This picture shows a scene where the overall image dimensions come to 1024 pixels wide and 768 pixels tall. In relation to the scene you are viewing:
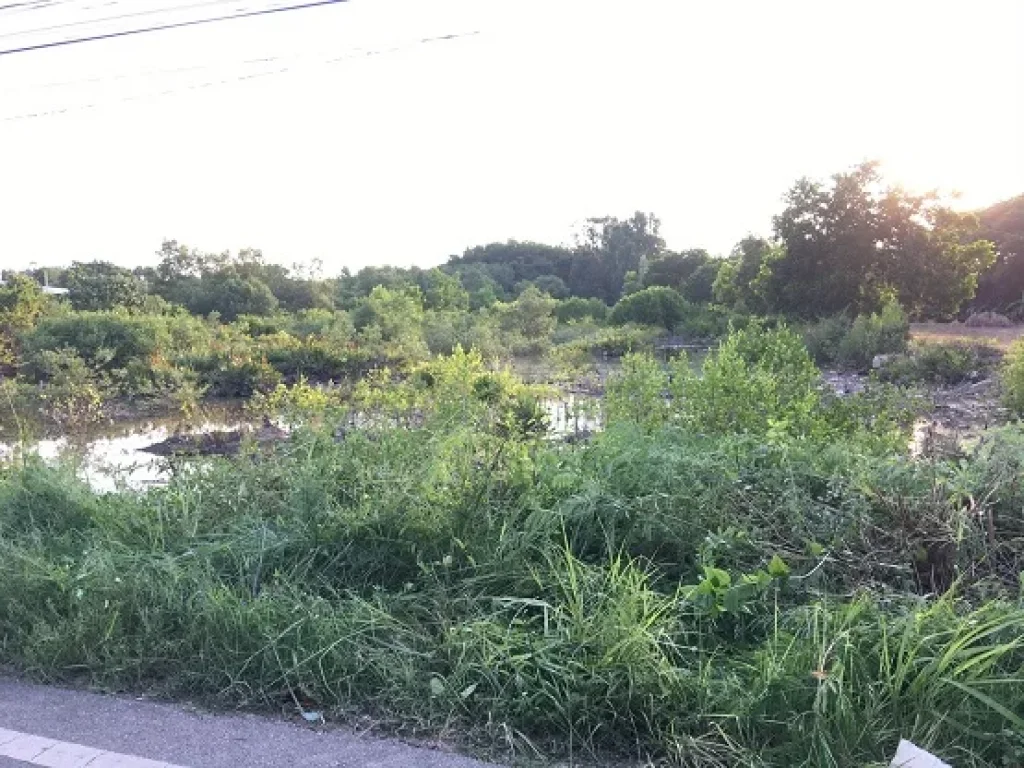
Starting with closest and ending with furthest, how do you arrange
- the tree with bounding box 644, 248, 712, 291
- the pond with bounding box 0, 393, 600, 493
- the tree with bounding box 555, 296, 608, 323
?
the pond with bounding box 0, 393, 600, 493
the tree with bounding box 555, 296, 608, 323
the tree with bounding box 644, 248, 712, 291

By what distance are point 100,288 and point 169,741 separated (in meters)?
35.9

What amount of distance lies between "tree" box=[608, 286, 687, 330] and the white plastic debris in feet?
127

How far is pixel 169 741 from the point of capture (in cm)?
304

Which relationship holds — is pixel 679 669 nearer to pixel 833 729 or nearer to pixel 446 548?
pixel 833 729

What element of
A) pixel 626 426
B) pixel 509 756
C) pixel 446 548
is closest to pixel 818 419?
pixel 626 426

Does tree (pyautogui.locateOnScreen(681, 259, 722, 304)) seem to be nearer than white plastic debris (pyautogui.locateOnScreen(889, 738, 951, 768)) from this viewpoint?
No

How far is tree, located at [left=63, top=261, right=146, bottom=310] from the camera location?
3309 cm

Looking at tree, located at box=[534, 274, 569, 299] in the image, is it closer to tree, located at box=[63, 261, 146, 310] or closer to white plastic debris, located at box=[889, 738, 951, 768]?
tree, located at box=[63, 261, 146, 310]

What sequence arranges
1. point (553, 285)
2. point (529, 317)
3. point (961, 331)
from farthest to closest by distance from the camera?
point (553, 285) < point (961, 331) < point (529, 317)

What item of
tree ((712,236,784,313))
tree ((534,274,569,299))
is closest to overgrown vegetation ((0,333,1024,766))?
tree ((712,236,784,313))

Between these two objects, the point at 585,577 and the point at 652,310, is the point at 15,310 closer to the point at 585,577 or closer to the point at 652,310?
the point at 585,577

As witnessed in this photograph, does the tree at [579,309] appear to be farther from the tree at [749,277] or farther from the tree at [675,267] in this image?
the tree at [749,277]

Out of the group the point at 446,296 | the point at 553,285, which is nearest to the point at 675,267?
the point at 553,285

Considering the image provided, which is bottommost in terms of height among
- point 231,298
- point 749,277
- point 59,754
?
point 749,277
